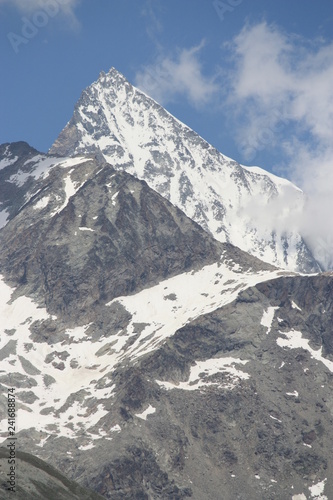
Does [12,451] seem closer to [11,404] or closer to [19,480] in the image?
[11,404]

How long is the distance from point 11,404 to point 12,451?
32.8 feet

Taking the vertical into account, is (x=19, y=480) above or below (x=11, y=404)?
below

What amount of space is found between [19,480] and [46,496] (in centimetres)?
688

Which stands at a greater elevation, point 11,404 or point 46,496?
point 11,404

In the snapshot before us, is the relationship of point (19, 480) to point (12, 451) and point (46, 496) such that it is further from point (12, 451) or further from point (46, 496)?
point (12, 451)

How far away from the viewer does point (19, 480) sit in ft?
645

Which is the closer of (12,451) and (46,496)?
(12,451)

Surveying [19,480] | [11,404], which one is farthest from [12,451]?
[19,480]

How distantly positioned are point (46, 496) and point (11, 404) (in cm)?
3589

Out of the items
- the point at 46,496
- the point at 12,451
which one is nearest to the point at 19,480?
the point at 46,496

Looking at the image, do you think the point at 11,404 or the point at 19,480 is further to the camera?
the point at 19,480

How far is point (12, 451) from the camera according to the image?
577 ft

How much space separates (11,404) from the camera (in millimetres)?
171625

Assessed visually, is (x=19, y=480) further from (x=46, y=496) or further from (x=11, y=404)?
(x=11, y=404)
